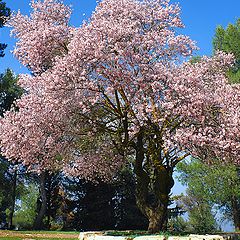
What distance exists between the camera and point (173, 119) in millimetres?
14133

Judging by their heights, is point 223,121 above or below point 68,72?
below

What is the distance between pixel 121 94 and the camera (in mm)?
14344

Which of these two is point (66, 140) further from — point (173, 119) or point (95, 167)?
point (173, 119)

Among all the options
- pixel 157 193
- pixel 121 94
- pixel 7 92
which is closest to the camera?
pixel 121 94

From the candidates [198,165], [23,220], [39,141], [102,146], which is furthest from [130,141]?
[23,220]

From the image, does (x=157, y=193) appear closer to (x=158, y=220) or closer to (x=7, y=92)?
(x=158, y=220)

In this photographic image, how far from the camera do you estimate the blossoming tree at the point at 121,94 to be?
13266 millimetres

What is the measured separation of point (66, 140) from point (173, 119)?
15.1ft

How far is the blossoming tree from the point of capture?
13266mm

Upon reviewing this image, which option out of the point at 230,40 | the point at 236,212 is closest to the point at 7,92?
the point at 230,40

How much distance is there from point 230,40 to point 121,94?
2532cm

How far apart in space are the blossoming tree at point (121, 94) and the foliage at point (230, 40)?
19.7 m

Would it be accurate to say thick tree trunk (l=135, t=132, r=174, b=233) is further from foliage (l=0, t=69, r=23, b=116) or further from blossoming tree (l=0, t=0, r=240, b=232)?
foliage (l=0, t=69, r=23, b=116)

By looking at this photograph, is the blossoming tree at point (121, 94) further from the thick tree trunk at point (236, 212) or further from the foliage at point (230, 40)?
the thick tree trunk at point (236, 212)
